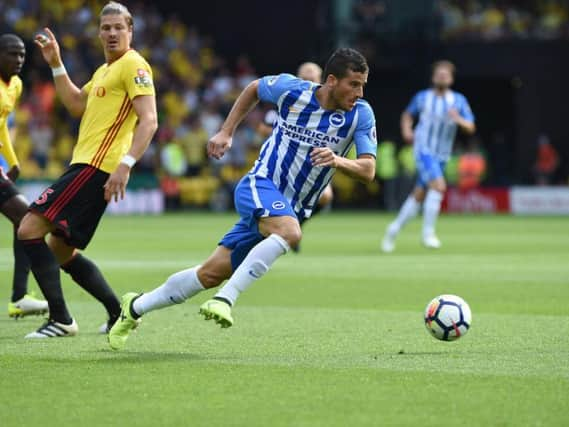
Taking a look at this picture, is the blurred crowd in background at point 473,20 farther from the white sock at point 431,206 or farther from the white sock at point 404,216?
the white sock at point 404,216

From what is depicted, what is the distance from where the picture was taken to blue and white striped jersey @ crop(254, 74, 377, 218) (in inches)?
301

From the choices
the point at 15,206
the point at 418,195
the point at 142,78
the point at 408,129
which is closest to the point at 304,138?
the point at 142,78

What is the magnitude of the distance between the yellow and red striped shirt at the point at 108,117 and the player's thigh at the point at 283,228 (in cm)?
123

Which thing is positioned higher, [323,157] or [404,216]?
[323,157]

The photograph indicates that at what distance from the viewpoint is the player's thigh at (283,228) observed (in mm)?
7348

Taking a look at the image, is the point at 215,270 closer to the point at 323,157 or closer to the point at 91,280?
the point at 323,157

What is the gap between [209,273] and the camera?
7484 millimetres

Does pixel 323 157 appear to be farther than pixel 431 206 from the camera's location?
No

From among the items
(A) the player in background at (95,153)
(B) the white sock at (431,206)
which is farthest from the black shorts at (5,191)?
(B) the white sock at (431,206)

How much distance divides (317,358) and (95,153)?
2.08m

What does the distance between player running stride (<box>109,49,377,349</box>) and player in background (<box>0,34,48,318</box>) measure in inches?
87.4

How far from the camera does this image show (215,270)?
749 cm

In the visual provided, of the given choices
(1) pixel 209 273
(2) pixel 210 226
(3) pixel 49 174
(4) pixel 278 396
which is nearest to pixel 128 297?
(1) pixel 209 273

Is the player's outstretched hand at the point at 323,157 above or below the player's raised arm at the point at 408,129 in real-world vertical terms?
above
